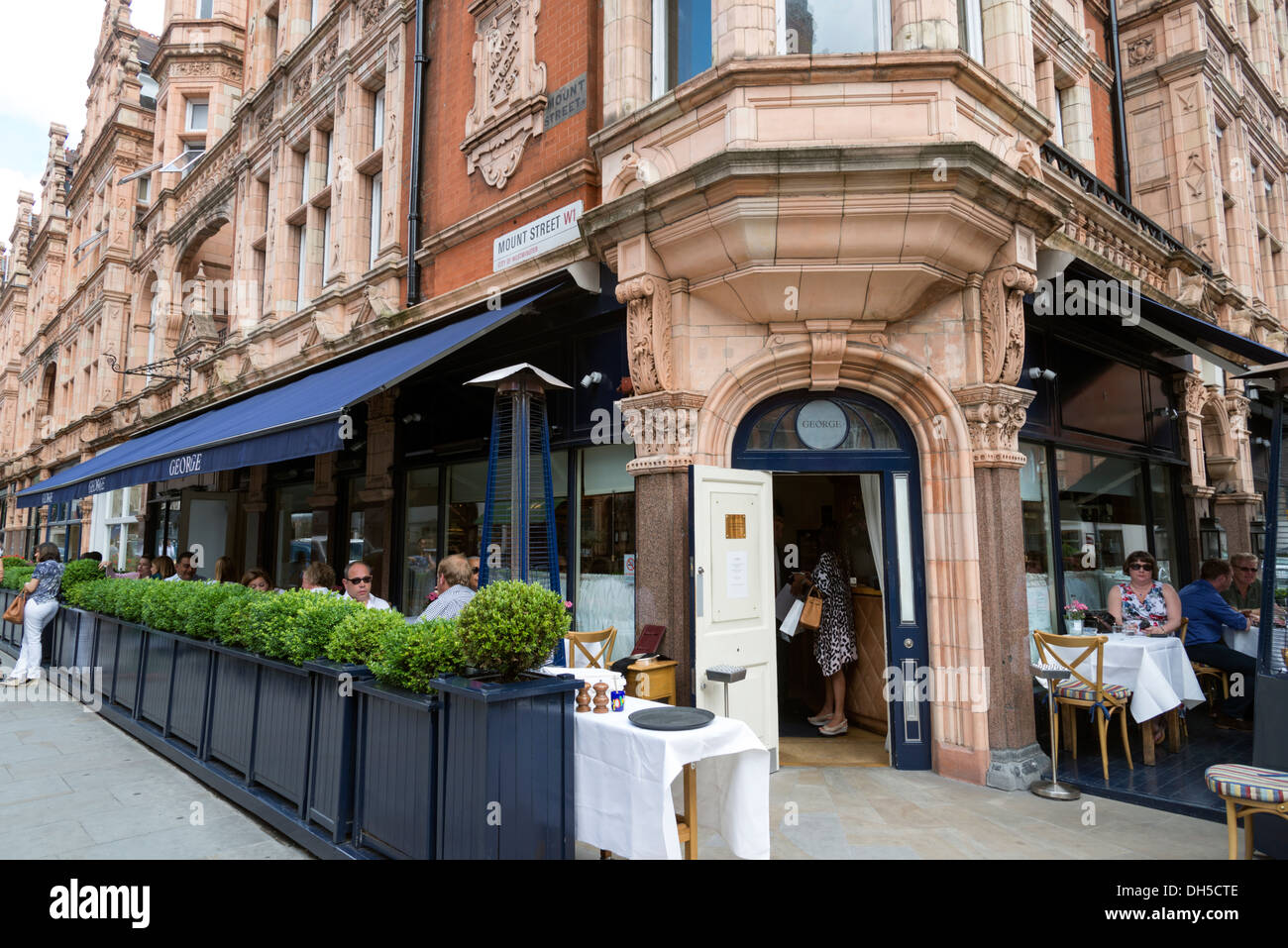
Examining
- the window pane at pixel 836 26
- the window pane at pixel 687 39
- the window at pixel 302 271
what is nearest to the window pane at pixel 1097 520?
the window pane at pixel 836 26

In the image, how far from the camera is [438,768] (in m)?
3.51

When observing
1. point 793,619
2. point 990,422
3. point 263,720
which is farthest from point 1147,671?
point 263,720

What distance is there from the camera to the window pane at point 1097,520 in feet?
26.8

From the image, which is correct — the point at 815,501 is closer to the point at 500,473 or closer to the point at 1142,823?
the point at 500,473

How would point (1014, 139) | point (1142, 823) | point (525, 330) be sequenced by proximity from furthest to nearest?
1. point (525, 330)
2. point (1014, 139)
3. point (1142, 823)

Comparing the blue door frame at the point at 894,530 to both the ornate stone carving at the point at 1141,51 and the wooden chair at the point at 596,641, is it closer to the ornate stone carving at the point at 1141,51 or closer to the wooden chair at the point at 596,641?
the wooden chair at the point at 596,641

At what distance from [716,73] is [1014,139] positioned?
276 cm

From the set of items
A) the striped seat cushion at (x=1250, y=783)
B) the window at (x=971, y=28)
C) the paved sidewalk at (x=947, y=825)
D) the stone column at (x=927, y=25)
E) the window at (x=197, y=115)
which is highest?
the window at (x=197, y=115)

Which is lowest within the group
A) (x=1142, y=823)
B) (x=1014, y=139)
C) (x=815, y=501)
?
(x=1142, y=823)

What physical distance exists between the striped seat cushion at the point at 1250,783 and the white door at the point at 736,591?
301 centimetres

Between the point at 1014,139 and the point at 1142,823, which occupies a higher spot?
the point at 1014,139

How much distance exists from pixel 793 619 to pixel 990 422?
2871 mm

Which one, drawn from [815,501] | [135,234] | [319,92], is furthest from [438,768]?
[135,234]
